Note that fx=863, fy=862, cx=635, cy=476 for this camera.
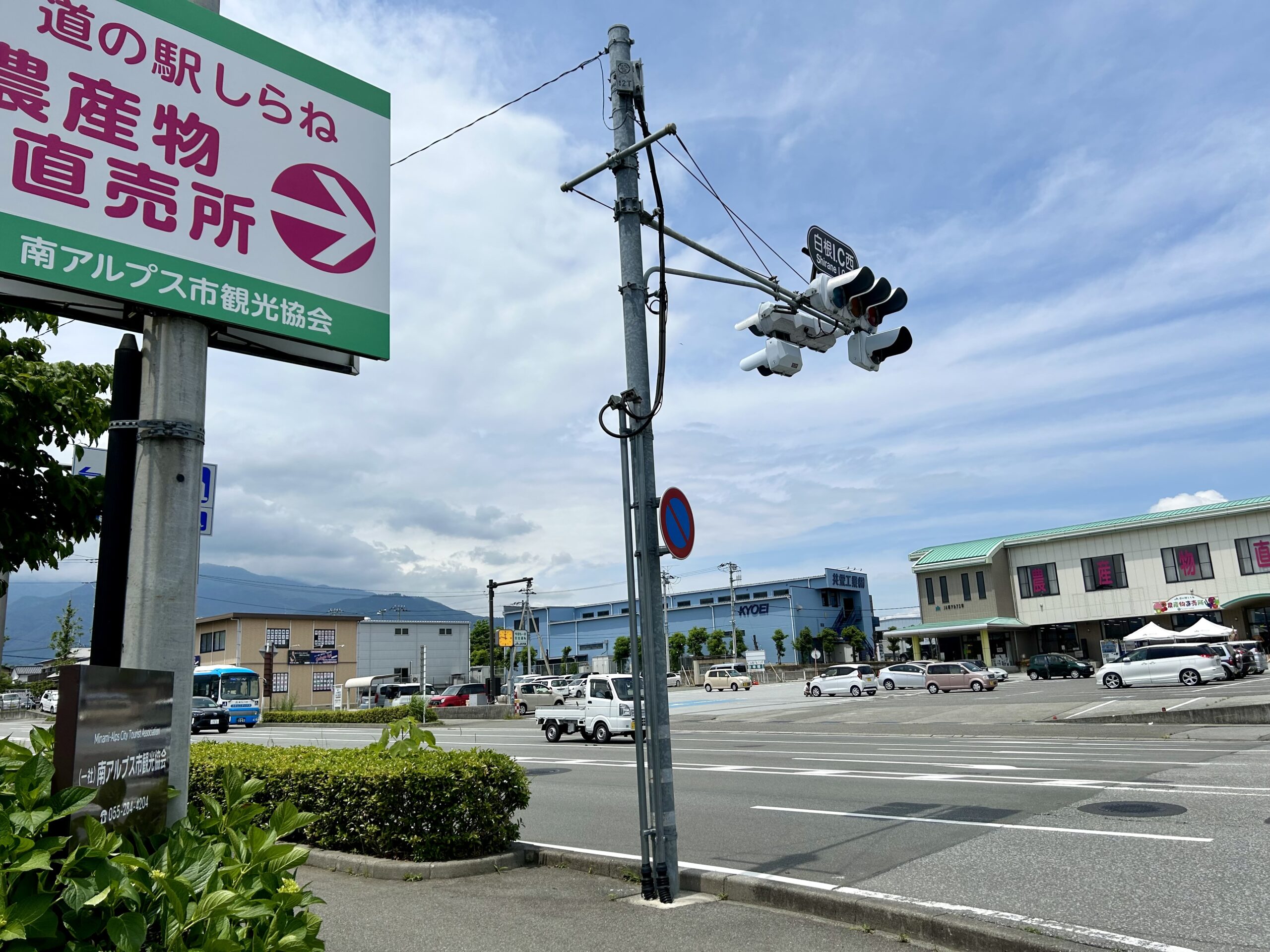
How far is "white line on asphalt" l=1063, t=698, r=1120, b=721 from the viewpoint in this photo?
23.6m

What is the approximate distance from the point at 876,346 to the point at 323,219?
5637 mm

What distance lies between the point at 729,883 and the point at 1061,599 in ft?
203

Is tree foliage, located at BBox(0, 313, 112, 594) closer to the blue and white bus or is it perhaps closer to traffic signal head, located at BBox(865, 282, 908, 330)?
traffic signal head, located at BBox(865, 282, 908, 330)

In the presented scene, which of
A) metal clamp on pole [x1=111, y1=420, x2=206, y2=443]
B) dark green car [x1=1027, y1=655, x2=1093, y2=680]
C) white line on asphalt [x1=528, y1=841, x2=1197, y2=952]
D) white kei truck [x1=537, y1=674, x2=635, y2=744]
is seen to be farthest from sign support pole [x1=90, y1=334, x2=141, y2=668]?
dark green car [x1=1027, y1=655, x2=1093, y2=680]

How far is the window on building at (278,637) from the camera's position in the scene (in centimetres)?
6669

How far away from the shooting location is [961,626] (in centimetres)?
6319

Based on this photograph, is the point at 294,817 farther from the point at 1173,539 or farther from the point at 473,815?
the point at 1173,539

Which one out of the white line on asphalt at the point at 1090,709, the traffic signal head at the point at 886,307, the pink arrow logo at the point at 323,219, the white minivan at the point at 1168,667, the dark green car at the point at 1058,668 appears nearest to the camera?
the pink arrow logo at the point at 323,219

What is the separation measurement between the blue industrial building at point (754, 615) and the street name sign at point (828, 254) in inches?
3347

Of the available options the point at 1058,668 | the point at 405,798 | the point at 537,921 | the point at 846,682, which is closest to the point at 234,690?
the point at 846,682

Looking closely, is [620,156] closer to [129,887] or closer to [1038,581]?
[129,887]

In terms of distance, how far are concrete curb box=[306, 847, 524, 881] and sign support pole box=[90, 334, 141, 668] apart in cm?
390

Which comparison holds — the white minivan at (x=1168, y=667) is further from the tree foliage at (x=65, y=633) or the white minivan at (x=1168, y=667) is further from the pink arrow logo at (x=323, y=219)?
the tree foliage at (x=65, y=633)

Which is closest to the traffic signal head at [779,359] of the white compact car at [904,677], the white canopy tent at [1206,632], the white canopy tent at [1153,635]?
the white compact car at [904,677]
